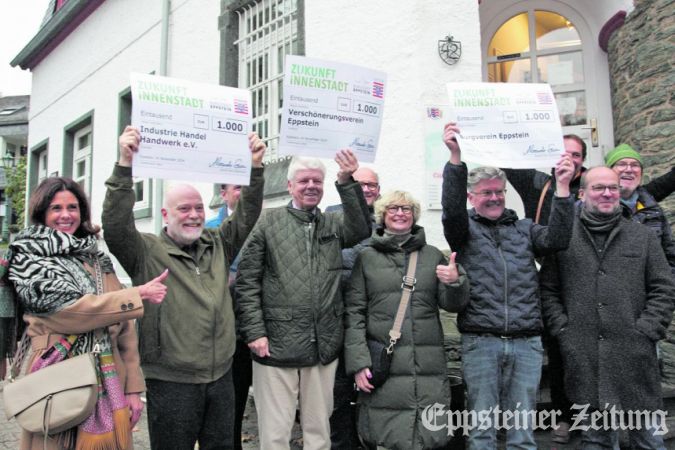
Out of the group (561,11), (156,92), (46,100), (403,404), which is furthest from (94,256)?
(46,100)

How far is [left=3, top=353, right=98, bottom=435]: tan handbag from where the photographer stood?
89.2 inches

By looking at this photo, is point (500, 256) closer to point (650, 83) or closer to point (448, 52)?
point (448, 52)

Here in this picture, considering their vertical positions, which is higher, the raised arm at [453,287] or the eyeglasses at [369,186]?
the eyeglasses at [369,186]

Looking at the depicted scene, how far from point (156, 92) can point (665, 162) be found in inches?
180

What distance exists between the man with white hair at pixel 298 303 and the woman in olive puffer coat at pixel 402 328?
122 millimetres

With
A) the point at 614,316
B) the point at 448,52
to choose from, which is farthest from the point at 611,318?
the point at 448,52

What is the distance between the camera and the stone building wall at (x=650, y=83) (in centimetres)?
512

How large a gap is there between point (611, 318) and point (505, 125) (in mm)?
1196

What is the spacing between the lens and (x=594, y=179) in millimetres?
3152

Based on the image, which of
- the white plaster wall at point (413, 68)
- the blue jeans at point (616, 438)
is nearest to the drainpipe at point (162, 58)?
the white plaster wall at point (413, 68)

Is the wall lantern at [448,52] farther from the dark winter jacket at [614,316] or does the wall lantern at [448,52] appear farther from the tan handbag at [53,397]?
the tan handbag at [53,397]

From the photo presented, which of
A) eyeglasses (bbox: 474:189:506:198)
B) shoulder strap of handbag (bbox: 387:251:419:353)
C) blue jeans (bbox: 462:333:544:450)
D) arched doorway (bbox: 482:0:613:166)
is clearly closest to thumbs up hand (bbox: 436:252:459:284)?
shoulder strap of handbag (bbox: 387:251:419:353)

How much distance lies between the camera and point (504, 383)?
299cm

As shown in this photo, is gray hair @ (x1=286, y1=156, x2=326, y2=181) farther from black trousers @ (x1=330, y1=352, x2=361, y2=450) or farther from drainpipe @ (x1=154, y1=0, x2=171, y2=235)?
drainpipe @ (x1=154, y1=0, x2=171, y2=235)
